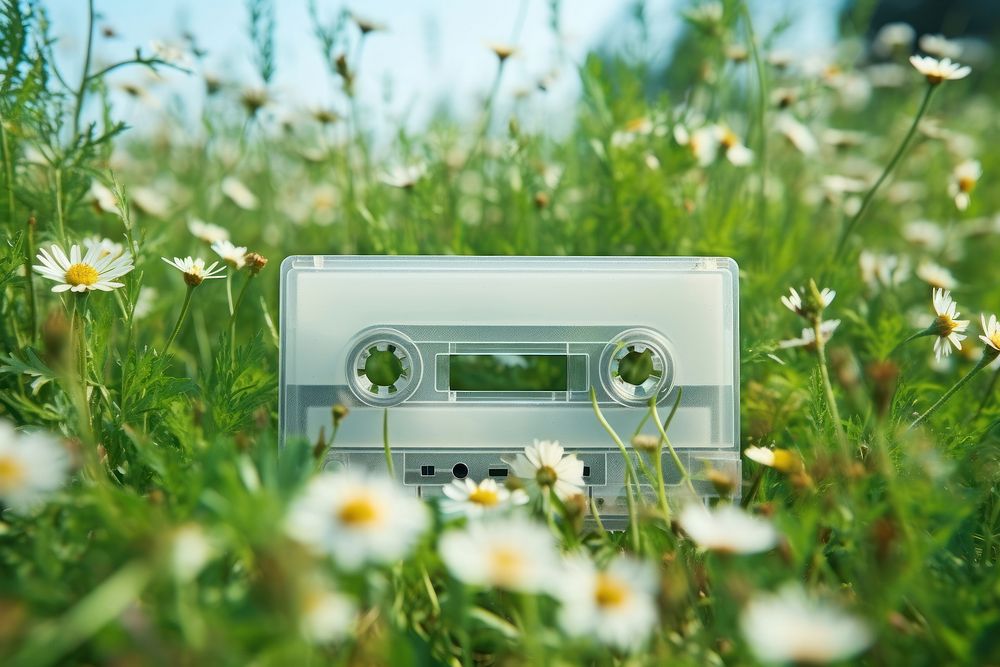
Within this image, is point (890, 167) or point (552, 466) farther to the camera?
point (890, 167)

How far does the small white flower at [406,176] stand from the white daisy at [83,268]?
0.68 meters

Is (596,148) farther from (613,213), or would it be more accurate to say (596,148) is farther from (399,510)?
(399,510)

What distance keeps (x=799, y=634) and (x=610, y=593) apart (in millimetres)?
166

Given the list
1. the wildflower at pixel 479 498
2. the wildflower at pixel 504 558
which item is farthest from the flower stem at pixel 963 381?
the wildflower at pixel 504 558

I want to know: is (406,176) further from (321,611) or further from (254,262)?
(321,611)

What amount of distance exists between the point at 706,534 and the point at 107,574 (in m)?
0.60

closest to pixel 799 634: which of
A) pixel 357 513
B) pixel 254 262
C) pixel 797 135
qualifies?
pixel 357 513

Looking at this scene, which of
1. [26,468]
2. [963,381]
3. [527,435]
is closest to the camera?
[26,468]

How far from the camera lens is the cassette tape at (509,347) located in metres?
1.34

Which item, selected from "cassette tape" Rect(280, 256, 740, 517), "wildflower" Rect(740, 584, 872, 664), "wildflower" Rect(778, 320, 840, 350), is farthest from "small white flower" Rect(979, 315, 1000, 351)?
"wildflower" Rect(740, 584, 872, 664)

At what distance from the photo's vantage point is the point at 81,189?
1542 millimetres

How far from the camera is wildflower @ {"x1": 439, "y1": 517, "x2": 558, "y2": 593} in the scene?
0.72 m

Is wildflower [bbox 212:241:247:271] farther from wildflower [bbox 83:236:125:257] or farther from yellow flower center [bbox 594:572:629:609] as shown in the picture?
yellow flower center [bbox 594:572:629:609]

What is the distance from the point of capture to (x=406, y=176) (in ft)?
6.18
